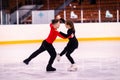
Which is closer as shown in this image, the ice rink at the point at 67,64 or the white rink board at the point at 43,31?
the ice rink at the point at 67,64

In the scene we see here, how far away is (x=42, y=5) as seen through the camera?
15.8 metres

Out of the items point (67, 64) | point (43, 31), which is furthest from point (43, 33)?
point (67, 64)

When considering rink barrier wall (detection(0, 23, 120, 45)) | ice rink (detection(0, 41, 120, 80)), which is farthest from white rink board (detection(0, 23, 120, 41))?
ice rink (detection(0, 41, 120, 80))

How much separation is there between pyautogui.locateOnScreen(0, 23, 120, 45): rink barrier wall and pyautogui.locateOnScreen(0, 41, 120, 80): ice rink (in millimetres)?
200

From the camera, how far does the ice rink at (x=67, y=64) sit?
17.2 feet

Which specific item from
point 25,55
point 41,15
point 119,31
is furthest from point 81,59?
point 41,15

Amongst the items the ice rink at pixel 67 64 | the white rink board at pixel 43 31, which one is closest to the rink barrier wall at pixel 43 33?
the white rink board at pixel 43 31

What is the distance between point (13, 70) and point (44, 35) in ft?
14.2

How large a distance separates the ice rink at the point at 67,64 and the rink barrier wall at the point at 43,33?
0.20 meters

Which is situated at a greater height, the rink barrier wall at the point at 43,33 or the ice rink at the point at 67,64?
the rink barrier wall at the point at 43,33

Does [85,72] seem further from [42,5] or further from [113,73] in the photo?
[42,5]

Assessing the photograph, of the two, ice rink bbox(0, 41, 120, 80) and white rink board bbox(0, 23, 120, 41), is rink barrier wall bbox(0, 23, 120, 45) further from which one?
ice rink bbox(0, 41, 120, 80)

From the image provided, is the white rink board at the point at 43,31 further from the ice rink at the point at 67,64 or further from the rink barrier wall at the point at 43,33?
the ice rink at the point at 67,64

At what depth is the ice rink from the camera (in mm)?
5242
